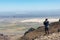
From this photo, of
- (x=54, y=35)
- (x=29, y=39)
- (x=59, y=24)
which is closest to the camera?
(x=54, y=35)

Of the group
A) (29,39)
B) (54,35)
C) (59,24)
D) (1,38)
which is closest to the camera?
(54,35)

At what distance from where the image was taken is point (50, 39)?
1479 inches

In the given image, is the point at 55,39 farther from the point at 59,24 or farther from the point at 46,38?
the point at 59,24

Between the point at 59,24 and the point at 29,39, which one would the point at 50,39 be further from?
the point at 59,24

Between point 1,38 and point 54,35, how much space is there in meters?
37.7

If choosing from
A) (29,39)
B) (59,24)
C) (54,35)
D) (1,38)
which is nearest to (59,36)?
(54,35)

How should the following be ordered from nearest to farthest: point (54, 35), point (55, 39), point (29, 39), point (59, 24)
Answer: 1. point (55, 39)
2. point (54, 35)
3. point (29, 39)
4. point (59, 24)

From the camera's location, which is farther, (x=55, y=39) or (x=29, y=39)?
(x=29, y=39)

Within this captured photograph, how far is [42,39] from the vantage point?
38.4 m

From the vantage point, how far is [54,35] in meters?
39.5

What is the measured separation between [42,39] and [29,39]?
10144mm

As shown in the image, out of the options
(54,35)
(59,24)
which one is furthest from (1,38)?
(54,35)

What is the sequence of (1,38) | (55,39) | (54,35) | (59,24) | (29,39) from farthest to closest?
(1,38) < (59,24) < (29,39) < (54,35) < (55,39)

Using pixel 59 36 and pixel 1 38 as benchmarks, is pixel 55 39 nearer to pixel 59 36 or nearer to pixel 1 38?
pixel 59 36
